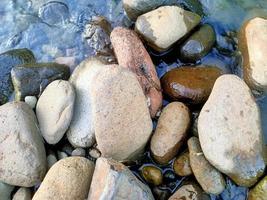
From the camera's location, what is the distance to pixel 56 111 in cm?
349

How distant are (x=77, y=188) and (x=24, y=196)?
490 millimetres

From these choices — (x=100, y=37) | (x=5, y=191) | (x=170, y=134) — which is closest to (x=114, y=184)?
(x=170, y=134)

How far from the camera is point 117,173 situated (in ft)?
9.54

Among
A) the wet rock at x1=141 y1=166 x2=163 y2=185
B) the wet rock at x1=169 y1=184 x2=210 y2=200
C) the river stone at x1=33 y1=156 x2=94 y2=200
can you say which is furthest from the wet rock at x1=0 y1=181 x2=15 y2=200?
the wet rock at x1=169 y1=184 x2=210 y2=200

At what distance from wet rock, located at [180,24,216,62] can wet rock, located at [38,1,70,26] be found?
128cm

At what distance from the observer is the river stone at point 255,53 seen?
11.5ft

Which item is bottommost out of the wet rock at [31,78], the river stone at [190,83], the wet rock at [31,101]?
the wet rock at [31,101]

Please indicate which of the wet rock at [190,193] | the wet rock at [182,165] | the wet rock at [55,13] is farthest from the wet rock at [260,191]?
the wet rock at [55,13]

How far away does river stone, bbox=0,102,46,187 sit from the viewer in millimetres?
3305

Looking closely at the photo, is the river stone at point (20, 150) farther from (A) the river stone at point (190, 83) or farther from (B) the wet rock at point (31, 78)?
(A) the river stone at point (190, 83)

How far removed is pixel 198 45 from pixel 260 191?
51.7 inches

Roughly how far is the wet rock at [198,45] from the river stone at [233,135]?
23.3 inches

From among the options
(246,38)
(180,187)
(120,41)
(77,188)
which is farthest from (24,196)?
(246,38)

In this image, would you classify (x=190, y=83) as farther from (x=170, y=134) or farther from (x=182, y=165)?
(x=182, y=165)
